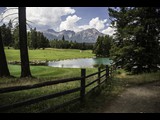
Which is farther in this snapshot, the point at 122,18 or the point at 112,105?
the point at 122,18

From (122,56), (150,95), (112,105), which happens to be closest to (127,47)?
(122,56)

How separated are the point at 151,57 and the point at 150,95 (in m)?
12.1

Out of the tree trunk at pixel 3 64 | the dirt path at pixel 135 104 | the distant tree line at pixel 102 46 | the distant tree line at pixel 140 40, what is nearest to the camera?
the dirt path at pixel 135 104

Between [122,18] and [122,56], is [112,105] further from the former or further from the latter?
[122,18]

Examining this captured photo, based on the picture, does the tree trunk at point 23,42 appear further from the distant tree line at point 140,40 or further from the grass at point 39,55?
the grass at point 39,55

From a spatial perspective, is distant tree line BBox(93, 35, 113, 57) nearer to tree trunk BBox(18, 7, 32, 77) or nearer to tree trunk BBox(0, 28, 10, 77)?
tree trunk BBox(18, 7, 32, 77)

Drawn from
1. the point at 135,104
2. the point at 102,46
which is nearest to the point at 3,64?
the point at 135,104

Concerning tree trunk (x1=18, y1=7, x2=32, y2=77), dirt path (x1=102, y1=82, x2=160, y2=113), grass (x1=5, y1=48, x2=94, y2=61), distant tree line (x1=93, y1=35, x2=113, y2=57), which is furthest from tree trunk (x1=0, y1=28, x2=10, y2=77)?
distant tree line (x1=93, y1=35, x2=113, y2=57)

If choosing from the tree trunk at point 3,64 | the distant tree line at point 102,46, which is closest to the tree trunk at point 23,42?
the tree trunk at point 3,64

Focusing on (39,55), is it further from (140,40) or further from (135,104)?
(135,104)

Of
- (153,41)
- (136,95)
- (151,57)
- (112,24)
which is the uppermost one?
(112,24)

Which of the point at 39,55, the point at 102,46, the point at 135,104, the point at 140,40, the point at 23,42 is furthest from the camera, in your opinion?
the point at 102,46

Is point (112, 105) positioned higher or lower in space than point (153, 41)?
lower
